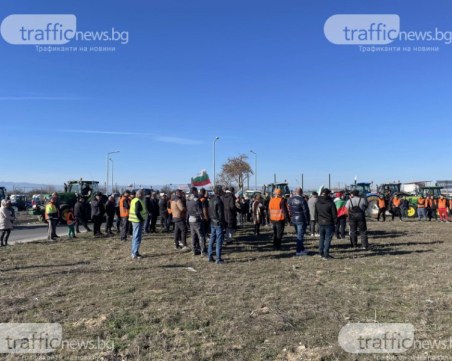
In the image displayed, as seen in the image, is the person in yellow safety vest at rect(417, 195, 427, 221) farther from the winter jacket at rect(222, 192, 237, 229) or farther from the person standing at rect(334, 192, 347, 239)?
the winter jacket at rect(222, 192, 237, 229)

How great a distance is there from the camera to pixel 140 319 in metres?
5.78

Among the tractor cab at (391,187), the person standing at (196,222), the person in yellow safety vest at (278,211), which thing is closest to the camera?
the person standing at (196,222)

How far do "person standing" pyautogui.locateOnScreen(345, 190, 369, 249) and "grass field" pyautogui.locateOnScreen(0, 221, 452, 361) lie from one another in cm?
82

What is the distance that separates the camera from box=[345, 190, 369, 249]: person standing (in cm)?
1239

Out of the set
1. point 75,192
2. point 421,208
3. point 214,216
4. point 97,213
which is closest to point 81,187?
point 75,192

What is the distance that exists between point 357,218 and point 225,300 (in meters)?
6.92

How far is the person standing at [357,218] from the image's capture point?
1239cm

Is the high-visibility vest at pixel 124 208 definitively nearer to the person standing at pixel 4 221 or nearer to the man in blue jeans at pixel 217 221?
the person standing at pixel 4 221

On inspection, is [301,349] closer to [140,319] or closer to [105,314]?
[140,319]

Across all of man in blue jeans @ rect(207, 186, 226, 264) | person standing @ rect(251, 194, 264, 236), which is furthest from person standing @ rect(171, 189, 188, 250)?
person standing @ rect(251, 194, 264, 236)

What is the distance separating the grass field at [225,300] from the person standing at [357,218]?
82cm

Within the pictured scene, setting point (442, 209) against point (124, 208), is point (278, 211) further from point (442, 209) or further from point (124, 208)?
point (442, 209)

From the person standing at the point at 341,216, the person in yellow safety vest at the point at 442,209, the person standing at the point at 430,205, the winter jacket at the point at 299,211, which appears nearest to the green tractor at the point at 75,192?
the person standing at the point at 341,216

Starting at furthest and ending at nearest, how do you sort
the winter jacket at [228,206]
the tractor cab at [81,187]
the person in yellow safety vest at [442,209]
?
the tractor cab at [81,187]
the person in yellow safety vest at [442,209]
the winter jacket at [228,206]
